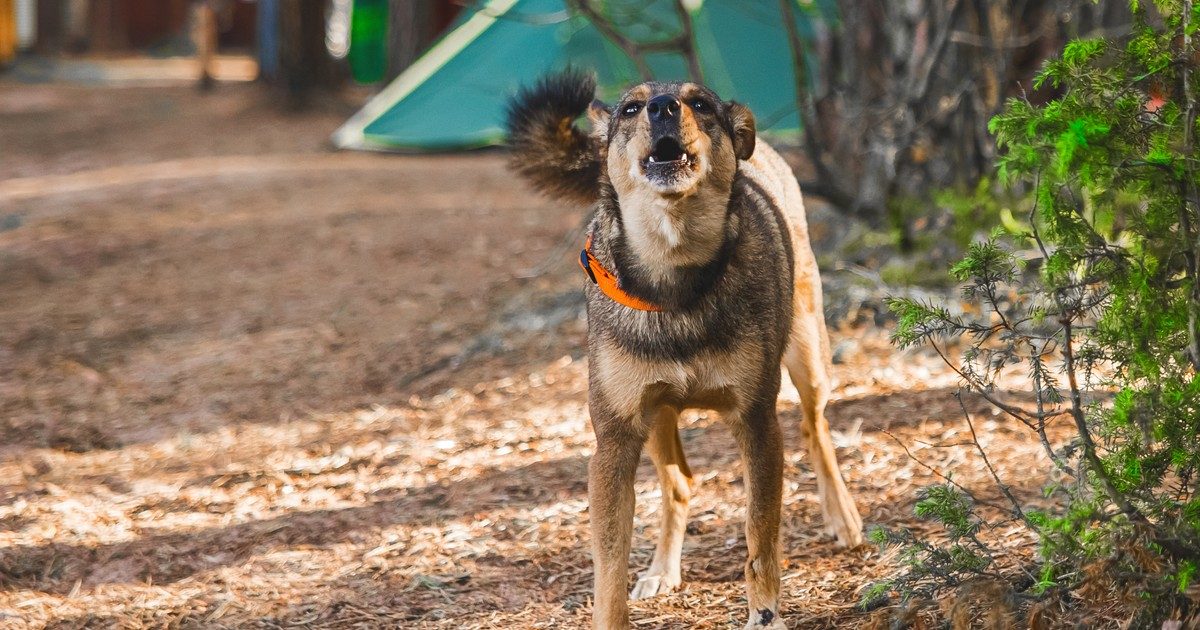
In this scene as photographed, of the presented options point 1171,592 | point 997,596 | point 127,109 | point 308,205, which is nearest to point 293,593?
point 997,596

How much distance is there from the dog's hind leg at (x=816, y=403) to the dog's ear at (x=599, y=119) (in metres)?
1.05

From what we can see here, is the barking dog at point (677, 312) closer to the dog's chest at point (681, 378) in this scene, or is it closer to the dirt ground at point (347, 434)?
the dog's chest at point (681, 378)

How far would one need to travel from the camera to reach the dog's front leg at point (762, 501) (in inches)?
157

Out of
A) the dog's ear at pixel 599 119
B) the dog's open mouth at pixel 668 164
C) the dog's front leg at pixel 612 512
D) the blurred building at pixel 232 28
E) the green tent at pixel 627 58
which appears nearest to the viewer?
the dog's open mouth at pixel 668 164

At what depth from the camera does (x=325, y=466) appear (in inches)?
239

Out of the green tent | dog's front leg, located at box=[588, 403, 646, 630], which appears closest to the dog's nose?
dog's front leg, located at box=[588, 403, 646, 630]

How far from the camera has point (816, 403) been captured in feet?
16.0

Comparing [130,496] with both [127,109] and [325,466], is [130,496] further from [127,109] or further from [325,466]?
[127,109]

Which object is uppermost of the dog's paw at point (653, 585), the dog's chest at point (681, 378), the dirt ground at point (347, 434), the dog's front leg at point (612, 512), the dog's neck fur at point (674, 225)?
the dog's neck fur at point (674, 225)

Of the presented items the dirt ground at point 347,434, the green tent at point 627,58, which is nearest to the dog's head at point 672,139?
the dirt ground at point 347,434

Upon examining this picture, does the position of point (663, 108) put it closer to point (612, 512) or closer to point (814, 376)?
point (612, 512)

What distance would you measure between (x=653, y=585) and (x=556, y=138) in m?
1.66

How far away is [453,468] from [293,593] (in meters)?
1.35

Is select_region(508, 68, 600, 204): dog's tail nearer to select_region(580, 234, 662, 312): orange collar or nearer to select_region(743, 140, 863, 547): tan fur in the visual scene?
select_region(580, 234, 662, 312): orange collar
